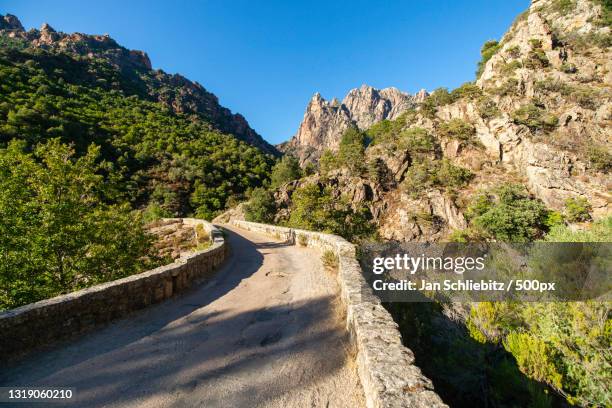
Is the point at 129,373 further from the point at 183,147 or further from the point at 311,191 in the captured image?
the point at 183,147

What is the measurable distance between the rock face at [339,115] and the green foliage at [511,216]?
4055 inches

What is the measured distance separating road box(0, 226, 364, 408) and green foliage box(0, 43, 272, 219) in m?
36.9

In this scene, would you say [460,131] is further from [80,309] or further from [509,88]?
[80,309]

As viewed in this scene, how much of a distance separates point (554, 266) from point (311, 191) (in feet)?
45.2

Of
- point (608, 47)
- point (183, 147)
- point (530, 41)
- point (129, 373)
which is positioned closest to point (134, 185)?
point (183, 147)

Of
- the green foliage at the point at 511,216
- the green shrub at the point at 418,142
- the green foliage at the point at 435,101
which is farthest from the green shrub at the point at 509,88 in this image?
the green foliage at the point at 511,216

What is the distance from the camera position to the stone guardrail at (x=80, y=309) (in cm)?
416

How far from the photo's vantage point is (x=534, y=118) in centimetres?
3931

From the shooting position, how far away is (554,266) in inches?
361

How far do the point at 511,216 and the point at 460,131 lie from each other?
18.5m

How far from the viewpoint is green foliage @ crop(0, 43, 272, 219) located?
4397cm

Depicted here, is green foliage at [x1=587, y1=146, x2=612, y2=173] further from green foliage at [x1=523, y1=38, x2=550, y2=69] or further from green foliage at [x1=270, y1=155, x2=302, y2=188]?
green foliage at [x1=270, y1=155, x2=302, y2=188]

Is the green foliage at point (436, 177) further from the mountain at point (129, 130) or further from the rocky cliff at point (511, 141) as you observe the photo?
the mountain at point (129, 130)

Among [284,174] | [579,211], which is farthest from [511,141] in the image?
[284,174]
